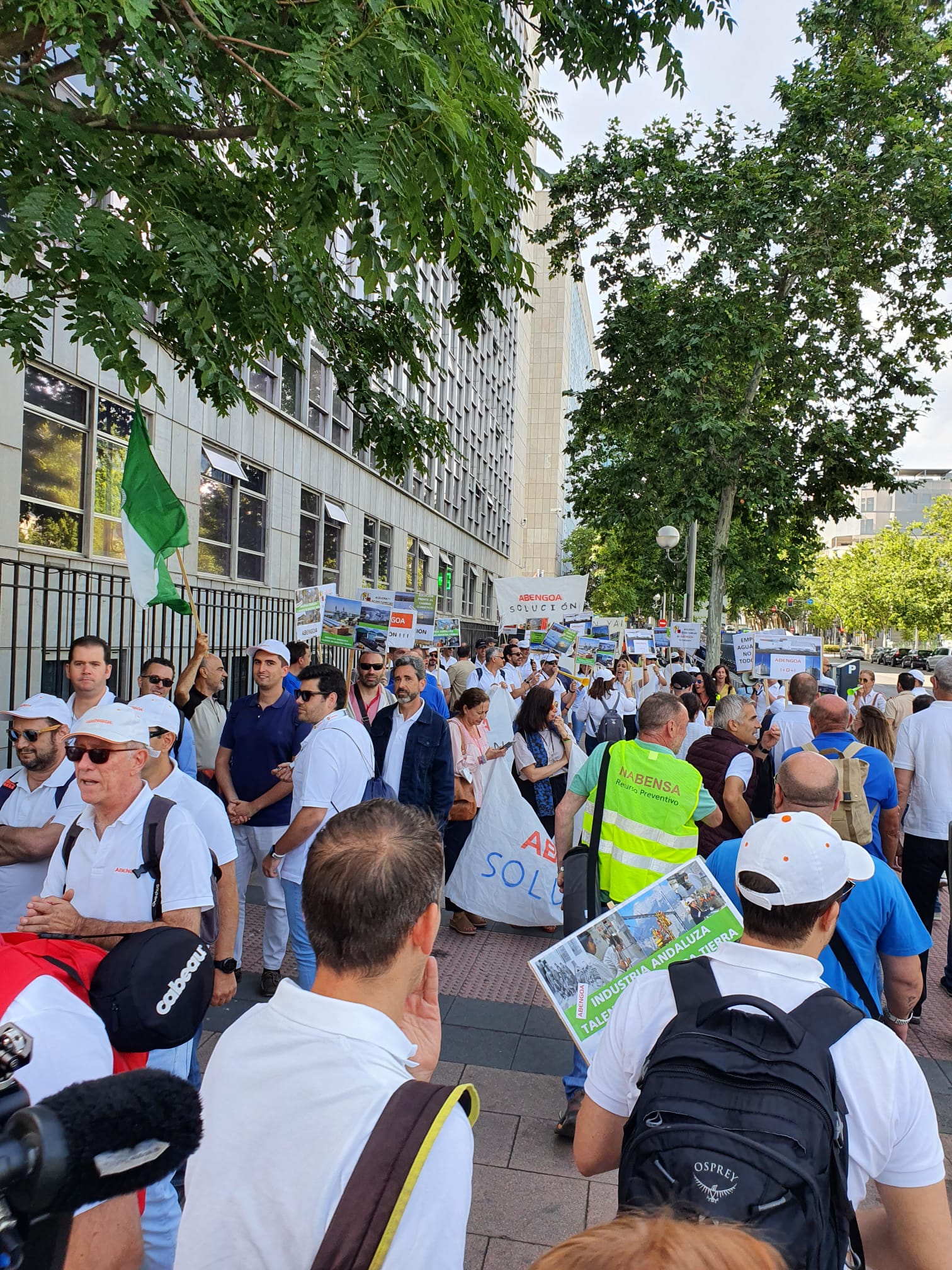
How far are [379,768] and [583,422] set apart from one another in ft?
53.8

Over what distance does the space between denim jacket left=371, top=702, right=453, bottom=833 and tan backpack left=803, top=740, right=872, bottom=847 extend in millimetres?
2423

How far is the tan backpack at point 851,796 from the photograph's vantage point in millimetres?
4039

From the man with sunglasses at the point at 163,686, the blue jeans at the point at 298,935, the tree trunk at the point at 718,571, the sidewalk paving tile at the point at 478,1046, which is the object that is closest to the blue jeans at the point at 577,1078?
the sidewalk paving tile at the point at 478,1046

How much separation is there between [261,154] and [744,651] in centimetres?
1109

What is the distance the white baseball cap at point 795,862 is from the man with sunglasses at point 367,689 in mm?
4496

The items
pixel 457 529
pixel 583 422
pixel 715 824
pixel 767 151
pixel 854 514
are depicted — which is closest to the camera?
pixel 715 824

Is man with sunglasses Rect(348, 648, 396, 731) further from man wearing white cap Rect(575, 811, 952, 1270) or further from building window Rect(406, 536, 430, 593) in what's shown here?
building window Rect(406, 536, 430, 593)

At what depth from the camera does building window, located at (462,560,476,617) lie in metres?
37.2

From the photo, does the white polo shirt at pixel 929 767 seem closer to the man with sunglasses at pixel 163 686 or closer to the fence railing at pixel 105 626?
the man with sunglasses at pixel 163 686

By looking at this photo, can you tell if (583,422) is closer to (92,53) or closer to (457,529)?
(457,529)

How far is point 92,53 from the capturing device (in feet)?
11.9

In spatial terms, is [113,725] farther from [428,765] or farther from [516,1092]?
[428,765]

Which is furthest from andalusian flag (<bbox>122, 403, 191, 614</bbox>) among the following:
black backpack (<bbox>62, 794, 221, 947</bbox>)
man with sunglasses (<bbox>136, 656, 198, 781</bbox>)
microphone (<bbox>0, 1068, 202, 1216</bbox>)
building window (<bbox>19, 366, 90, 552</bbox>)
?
microphone (<bbox>0, 1068, 202, 1216</bbox>)

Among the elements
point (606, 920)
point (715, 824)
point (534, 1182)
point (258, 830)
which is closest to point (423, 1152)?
point (606, 920)
